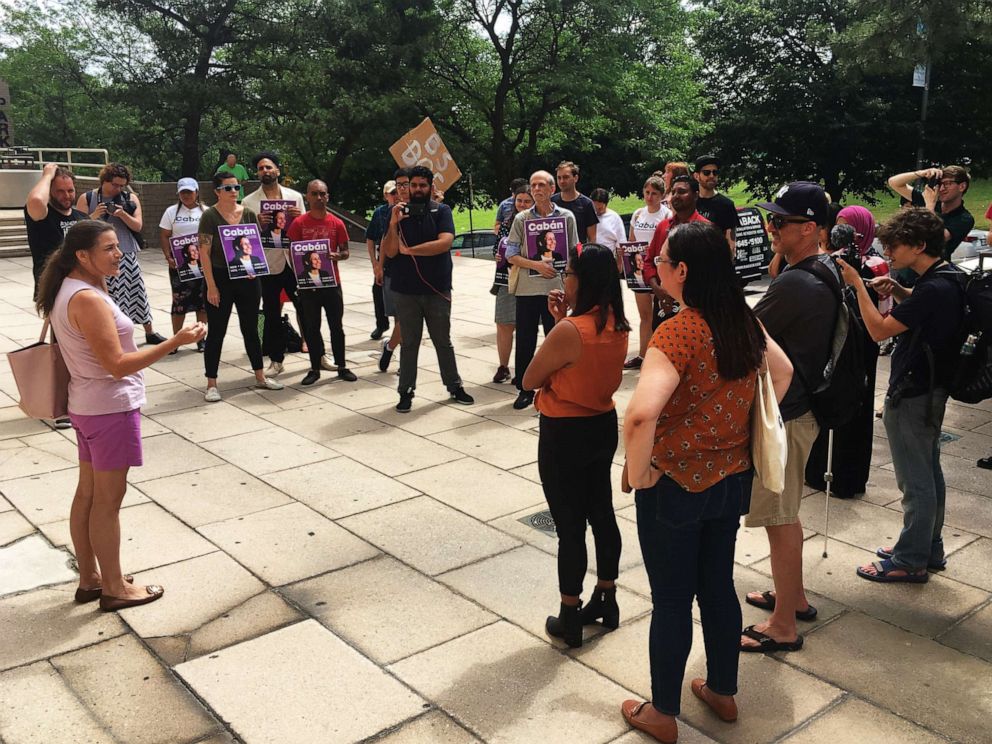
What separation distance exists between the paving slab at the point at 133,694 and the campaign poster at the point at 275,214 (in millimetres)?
5445

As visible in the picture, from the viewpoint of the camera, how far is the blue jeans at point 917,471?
170 inches

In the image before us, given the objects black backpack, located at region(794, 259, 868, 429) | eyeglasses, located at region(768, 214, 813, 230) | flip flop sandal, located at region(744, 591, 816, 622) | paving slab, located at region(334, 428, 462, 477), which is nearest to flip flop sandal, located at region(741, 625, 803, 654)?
flip flop sandal, located at region(744, 591, 816, 622)

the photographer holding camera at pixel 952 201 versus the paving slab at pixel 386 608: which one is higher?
the photographer holding camera at pixel 952 201

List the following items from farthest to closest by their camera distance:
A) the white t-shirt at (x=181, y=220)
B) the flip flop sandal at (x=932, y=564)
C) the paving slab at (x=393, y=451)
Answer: the white t-shirt at (x=181, y=220)
the paving slab at (x=393, y=451)
the flip flop sandal at (x=932, y=564)

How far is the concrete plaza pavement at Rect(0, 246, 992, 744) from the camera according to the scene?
11.4 ft

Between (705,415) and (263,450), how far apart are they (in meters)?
4.44

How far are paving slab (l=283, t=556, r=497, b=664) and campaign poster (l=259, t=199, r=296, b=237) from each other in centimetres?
492

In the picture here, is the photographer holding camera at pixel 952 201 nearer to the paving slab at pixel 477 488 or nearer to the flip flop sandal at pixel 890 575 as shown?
the flip flop sandal at pixel 890 575

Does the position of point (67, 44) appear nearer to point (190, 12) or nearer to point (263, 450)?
point (190, 12)

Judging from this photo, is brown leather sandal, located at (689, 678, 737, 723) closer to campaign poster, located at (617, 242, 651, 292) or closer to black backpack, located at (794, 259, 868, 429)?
black backpack, located at (794, 259, 868, 429)

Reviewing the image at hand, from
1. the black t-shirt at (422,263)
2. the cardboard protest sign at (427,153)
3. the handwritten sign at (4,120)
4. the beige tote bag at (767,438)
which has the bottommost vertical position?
the beige tote bag at (767,438)

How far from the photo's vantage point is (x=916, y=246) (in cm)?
425

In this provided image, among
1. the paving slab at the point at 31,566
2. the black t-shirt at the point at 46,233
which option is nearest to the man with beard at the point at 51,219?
the black t-shirt at the point at 46,233

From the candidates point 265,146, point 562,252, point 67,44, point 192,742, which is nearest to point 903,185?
point 562,252
